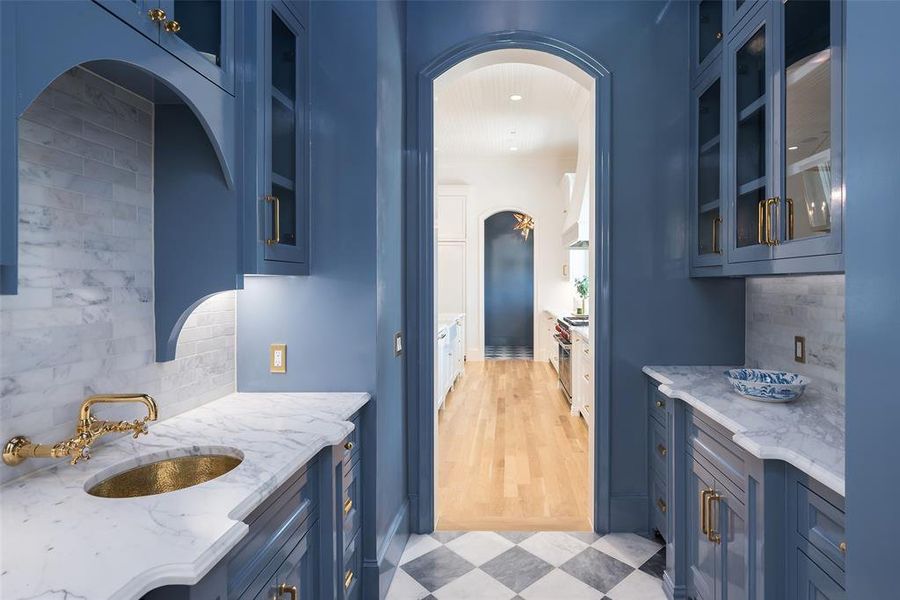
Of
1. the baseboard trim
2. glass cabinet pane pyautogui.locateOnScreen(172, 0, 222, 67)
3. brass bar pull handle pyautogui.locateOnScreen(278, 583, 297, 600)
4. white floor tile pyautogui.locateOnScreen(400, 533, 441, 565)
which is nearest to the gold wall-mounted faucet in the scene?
brass bar pull handle pyautogui.locateOnScreen(278, 583, 297, 600)

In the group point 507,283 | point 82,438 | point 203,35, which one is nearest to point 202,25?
point 203,35

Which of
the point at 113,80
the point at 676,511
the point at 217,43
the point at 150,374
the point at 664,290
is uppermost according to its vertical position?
the point at 217,43

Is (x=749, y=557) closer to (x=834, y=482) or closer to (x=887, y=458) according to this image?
(x=834, y=482)

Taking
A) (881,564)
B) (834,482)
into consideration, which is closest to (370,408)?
(834,482)

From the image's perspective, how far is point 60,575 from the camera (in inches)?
30.6

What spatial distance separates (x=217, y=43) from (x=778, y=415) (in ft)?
6.85

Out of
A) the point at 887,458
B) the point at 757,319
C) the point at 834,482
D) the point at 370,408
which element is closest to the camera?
the point at 887,458

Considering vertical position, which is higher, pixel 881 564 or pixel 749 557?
pixel 881 564

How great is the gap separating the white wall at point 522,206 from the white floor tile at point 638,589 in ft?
19.7

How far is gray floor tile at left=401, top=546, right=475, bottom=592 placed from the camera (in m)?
2.31

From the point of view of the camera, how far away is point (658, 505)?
2.54m

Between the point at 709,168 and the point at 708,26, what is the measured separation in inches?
26.9

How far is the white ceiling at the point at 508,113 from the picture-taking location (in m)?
4.92

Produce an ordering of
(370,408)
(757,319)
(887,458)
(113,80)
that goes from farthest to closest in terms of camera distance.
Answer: (757,319) < (370,408) < (113,80) < (887,458)
